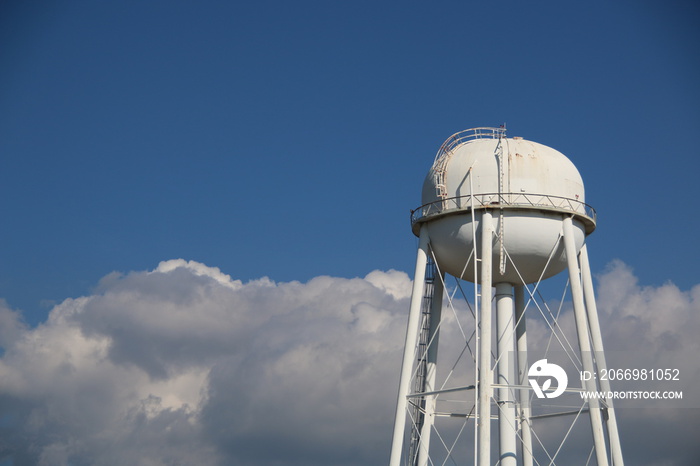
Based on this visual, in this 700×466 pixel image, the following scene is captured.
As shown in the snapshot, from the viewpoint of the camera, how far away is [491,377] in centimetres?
2406

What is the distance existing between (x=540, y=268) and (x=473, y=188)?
117 inches

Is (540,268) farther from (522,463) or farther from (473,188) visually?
(522,463)

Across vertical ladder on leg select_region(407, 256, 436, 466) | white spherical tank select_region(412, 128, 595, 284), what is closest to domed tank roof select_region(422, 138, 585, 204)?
white spherical tank select_region(412, 128, 595, 284)

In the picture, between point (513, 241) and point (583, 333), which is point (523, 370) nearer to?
point (583, 333)

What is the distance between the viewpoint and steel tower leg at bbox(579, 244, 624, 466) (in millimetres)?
24281

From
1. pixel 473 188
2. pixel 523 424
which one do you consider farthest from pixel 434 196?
pixel 523 424

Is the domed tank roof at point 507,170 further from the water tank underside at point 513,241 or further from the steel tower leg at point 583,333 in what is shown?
the steel tower leg at point 583,333

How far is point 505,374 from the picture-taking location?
1032 inches

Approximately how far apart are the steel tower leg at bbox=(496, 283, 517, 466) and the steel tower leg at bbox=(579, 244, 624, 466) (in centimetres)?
223

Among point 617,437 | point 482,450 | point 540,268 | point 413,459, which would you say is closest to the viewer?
point 482,450

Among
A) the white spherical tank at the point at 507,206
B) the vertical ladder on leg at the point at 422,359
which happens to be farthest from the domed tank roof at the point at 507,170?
the vertical ladder on leg at the point at 422,359

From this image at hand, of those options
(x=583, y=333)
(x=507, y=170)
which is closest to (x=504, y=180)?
(x=507, y=170)

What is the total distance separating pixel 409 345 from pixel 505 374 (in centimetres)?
294

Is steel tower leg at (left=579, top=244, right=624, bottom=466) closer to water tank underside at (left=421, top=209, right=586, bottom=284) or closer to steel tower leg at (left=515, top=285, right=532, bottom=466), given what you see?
water tank underside at (left=421, top=209, right=586, bottom=284)
